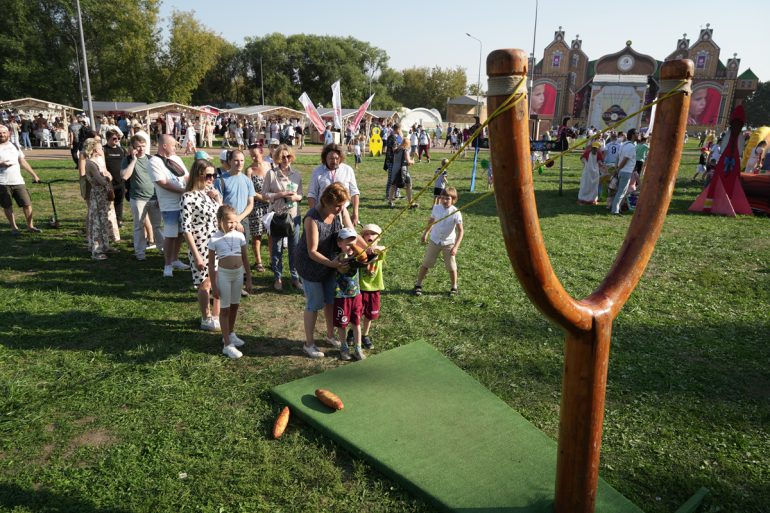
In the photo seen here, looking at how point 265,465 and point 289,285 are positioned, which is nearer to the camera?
point 265,465

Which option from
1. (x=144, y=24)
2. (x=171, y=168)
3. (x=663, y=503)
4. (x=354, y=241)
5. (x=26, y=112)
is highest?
(x=144, y=24)

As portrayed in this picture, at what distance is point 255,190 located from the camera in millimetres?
7215

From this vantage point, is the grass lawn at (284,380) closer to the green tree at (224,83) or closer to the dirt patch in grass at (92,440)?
the dirt patch in grass at (92,440)

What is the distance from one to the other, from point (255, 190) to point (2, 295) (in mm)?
3495

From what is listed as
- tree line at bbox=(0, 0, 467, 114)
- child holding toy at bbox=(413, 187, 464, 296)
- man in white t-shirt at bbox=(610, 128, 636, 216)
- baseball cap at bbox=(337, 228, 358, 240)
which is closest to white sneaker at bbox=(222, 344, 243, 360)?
baseball cap at bbox=(337, 228, 358, 240)

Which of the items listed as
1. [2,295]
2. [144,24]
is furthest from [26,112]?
[2,295]

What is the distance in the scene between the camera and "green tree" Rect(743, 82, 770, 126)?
86312 millimetres

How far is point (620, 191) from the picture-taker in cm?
1248

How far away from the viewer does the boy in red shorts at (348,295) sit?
472cm

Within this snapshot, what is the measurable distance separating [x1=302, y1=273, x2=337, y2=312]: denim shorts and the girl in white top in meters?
0.71

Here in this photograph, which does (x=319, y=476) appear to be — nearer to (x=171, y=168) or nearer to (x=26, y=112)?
(x=171, y=168)

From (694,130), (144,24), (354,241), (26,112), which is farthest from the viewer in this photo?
(694,130)

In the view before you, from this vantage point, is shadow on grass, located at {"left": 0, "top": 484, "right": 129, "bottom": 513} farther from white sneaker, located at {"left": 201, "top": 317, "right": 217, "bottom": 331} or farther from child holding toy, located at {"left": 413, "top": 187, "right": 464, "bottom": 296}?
child holding toy, located at {"left": 413, "top": 187, "right": 464, "bottom": 296}

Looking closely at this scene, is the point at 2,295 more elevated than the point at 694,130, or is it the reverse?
the point at 694,130
